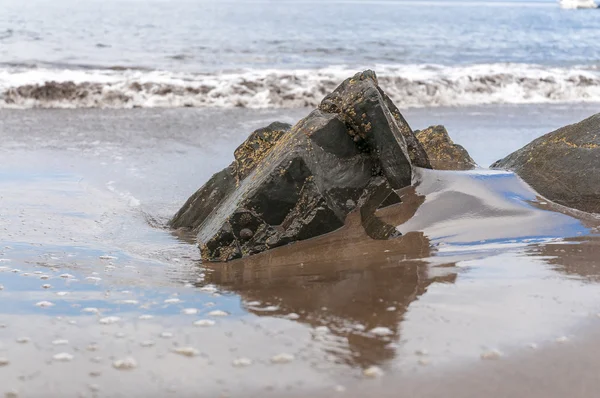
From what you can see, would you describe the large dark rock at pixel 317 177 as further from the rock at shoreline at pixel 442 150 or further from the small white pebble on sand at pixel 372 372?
the small white pebble on sand at pixel 372 372

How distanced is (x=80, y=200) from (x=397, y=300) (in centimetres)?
351

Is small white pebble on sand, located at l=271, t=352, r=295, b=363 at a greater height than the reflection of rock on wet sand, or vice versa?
the reflection of rock on wet sand

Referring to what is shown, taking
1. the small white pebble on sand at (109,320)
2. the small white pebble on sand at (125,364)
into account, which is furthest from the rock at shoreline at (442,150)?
the small white pebble on sand at (125,364)

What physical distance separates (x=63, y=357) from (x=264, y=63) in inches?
684

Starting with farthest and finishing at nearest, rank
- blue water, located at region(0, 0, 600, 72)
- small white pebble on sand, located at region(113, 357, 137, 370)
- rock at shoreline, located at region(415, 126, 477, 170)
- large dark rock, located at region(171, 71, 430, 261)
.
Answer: blue water, located at region(0, 0, 600, 72)
rock at shoreline, located at region(415, 126, 477, 170)
large dark rock, located at region(171, 71, 430, 261)
small white pebble on sand, located at region(113, 357, 137, 370)

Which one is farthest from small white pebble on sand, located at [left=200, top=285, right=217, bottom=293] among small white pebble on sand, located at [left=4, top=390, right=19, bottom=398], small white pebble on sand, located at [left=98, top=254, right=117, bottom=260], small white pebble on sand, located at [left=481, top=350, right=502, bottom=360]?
small white pebble on sand, located at [left=481, top=350, right=502, bottom=360]

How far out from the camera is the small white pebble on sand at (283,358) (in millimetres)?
2395

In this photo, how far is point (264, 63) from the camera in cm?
1923

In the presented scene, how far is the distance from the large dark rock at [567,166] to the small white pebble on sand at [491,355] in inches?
94.5

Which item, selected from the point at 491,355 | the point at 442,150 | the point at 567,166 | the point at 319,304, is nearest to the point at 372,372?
the point at 491,355

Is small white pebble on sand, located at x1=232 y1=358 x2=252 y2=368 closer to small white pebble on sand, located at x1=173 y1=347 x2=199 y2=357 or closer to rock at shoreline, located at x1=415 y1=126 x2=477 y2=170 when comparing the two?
small white pebble on sand, located at x1=173 y1=347 x2=199 y2=357

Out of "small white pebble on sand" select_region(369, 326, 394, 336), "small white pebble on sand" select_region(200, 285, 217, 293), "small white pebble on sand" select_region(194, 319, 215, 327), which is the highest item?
"small white pebble on sand" select_region(200, 285, 217, 293)

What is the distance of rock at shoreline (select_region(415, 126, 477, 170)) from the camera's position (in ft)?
17.5

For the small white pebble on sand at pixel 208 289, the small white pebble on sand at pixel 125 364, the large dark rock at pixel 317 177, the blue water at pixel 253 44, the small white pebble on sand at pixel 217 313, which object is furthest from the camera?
the blue water at pixel 253 44
